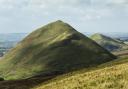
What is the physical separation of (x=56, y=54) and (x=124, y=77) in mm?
160871

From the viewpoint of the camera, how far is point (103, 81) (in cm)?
2833

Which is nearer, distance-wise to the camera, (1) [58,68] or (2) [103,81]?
(2) [103,81]

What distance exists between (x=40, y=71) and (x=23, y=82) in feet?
376

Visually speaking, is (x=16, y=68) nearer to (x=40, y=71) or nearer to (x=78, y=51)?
(x=40, y=71)

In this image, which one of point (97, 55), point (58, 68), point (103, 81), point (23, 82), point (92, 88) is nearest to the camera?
point (92, 88)

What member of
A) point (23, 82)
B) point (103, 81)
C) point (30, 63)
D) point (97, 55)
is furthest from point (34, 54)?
point (103, 81)

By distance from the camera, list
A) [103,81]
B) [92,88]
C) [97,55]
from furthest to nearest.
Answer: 1. [97,55]
2. [103,81]
3. [92,88]

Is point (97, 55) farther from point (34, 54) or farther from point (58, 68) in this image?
point (34, 54)

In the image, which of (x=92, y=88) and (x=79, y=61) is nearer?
(x=92, y=88)

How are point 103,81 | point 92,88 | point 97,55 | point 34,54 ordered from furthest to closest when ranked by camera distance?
point 34,54 → point 97,55 → point 103,81 → point 92,88

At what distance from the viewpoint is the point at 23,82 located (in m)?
61.3

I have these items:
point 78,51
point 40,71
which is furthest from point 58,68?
point 78,51

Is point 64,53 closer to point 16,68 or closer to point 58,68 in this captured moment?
point 58,68

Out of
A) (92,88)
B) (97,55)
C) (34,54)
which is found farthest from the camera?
(34,54)
